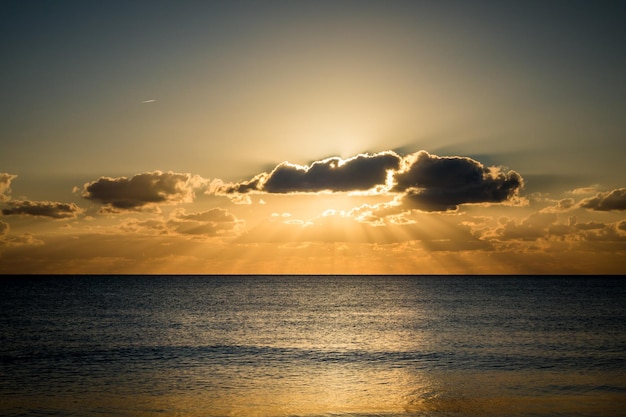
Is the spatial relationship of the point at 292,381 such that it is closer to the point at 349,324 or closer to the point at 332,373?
the point at 332,373

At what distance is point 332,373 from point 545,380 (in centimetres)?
1554

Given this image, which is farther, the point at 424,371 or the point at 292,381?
the point at 424,371

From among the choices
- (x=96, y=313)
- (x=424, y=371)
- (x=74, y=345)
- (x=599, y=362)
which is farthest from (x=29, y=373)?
(x=96, y=313)

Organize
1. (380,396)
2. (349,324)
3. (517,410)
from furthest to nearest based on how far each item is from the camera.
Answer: (349,324) < (380,396) < (517,410)

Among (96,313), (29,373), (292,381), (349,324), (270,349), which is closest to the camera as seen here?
(292,381)

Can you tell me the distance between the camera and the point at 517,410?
1373 inches

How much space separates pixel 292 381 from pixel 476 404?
1316 cm

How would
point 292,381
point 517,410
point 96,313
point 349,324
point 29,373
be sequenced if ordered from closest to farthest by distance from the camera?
point 517,410, point 292,381, point 29,373, point 349,324, point 96,313

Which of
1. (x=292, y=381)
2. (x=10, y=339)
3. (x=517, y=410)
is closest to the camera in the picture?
(x=517, y=410)

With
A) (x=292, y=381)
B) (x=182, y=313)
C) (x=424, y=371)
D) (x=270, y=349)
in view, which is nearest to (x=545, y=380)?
(x=424, y=371)

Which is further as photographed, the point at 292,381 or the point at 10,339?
the point at 10,339

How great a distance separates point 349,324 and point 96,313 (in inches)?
1898

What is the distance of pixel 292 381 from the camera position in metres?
43.2

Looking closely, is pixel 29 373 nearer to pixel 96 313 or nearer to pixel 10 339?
pixel 10 339
